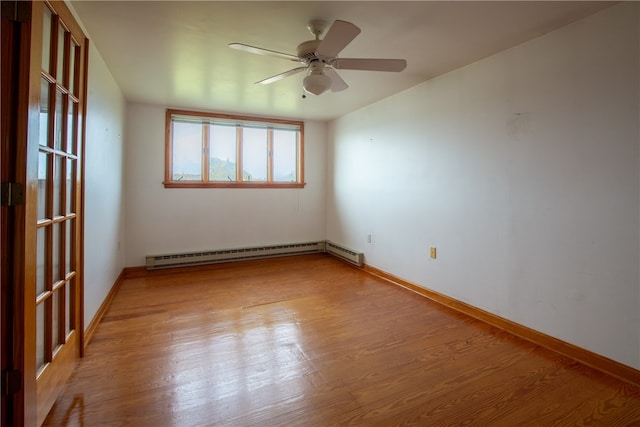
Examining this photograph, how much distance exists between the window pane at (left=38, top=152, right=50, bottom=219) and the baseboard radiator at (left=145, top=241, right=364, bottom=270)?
2809 millimetres

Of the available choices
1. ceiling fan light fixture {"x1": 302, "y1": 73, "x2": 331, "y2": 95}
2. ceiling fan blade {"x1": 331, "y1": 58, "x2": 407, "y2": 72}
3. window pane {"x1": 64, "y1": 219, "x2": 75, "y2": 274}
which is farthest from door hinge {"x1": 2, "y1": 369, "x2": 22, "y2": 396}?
ceiling fan blade {"x1": 331, "y1": 58, "x2": 407, "y2": 72}

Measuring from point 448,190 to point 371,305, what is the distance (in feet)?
4.39

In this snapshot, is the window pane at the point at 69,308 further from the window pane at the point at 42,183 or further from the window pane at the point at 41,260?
the window pane at the point at 42,183

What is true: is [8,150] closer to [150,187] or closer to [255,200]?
[150,187]

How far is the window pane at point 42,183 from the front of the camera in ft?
4.82

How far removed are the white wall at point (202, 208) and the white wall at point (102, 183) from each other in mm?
420

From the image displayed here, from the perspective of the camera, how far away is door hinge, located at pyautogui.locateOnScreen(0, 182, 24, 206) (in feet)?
3.97

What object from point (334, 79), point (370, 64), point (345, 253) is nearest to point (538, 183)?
point (370, 64)

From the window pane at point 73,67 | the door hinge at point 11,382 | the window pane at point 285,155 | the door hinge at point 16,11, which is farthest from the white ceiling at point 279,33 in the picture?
the door hinge at point 11,382

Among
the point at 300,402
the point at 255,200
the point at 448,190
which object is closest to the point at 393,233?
the point at 448,190

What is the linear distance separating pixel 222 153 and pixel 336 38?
10.5 feet

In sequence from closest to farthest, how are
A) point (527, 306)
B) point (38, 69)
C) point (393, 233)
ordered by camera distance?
point (38, 69) < point (527, 306) < point (393, 233)

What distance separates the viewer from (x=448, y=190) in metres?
3.02

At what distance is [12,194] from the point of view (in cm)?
123
